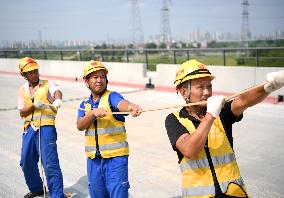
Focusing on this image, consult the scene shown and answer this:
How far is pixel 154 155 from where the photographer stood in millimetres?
7398

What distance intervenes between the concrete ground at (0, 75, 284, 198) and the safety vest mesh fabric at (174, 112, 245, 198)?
284cm

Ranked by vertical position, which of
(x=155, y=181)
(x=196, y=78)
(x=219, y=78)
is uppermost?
(x=196, y=78)

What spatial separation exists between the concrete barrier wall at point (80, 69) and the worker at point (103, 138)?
45.5 ft

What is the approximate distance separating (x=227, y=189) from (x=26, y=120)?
368 centimetres

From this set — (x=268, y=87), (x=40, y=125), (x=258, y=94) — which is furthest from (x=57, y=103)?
(x=268, y=87)

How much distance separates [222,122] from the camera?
9.08 feet

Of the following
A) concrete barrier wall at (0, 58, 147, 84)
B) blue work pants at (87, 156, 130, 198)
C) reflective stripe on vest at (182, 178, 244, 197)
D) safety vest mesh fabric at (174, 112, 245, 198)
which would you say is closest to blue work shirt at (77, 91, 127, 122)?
blue work pants at (87, 156, 130, 198)

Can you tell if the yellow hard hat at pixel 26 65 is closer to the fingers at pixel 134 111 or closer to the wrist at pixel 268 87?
the fingers at pixel 134 111

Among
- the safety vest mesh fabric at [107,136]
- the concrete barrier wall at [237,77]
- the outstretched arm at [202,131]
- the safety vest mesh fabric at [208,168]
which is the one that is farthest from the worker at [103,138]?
the concrete barrier wall at [237,77]

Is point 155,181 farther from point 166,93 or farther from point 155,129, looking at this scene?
point 166,93

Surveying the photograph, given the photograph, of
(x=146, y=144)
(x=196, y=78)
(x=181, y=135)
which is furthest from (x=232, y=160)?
(x=146, y=144)

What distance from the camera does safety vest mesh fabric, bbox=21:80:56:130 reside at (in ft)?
17.1

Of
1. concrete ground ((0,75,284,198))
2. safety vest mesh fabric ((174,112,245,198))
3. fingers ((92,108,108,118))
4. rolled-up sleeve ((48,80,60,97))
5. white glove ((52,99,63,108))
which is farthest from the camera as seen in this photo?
concrete ground ((0,75,284,198))

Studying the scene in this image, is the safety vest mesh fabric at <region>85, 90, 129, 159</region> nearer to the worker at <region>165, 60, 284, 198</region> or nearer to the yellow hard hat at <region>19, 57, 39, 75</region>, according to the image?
the worker at <region>165, 60, 284, 198</region>
